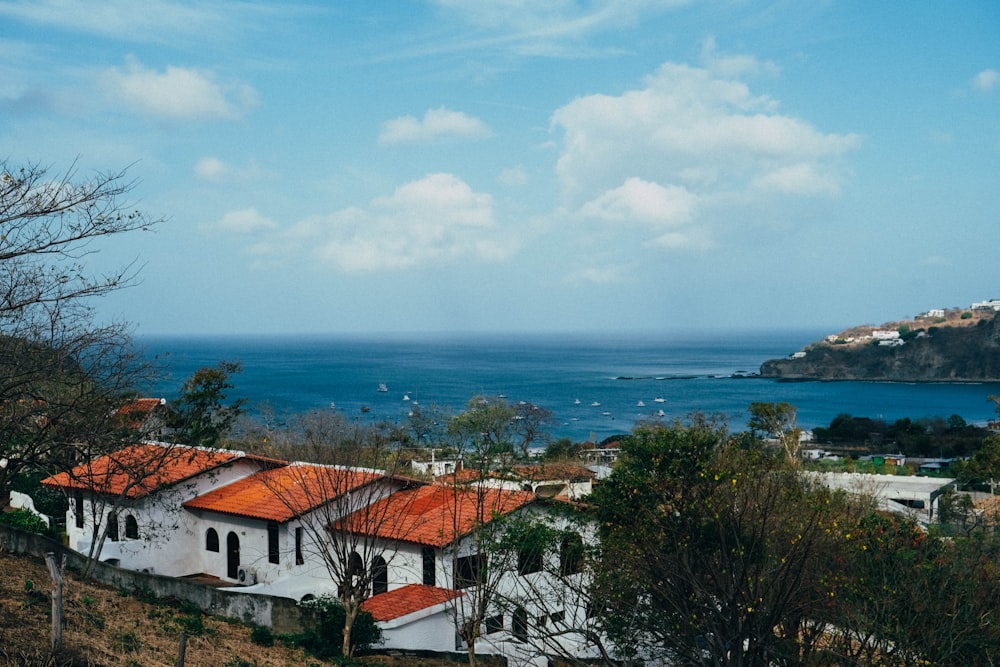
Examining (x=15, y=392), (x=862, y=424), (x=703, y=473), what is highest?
(x=15, y=392)

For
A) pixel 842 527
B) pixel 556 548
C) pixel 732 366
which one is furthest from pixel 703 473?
pixel 732 366

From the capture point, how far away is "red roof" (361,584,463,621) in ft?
58.6

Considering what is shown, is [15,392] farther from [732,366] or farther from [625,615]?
[732,366]

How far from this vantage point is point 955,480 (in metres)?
40.8

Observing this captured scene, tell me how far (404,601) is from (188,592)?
4.55 meters

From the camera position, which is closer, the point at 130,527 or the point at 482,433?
the point at 482,433

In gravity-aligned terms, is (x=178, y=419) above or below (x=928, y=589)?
above

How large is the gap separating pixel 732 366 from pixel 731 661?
16818 cm

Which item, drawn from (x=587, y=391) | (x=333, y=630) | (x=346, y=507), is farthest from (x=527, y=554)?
(x=587, y=391)

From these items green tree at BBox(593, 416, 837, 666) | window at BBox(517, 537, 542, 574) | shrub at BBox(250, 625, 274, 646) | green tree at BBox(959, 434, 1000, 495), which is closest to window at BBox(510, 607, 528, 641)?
window at BBox(517, 537, 542, 574)

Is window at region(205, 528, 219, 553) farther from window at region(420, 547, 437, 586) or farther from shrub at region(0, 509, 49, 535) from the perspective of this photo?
window at region(420, 547, 437, 586)

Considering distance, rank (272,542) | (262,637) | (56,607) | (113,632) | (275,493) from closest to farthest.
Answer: (56,607) < (113,632) < (262,637) < (275,493) < (272,542)

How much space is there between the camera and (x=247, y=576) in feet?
77.6

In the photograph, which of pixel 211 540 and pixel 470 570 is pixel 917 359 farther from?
pixel 470 570
